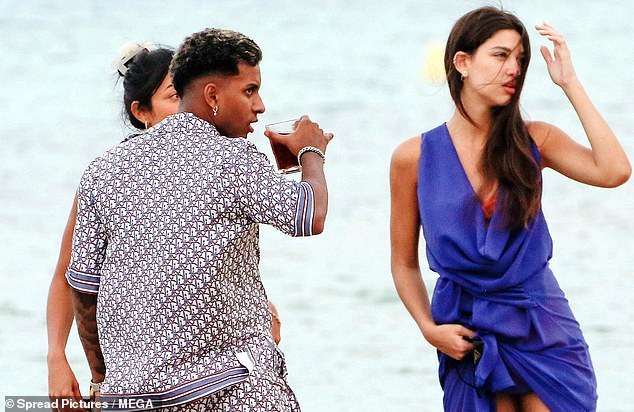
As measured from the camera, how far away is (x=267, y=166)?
123 inches

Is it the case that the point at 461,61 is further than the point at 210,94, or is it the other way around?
the point at 461,61

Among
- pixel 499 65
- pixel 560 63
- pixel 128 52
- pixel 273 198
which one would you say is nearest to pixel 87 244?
pixel 273 198

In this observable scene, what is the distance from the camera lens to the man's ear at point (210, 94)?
3.23 meters

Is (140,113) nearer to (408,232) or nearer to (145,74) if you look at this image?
(145,74)

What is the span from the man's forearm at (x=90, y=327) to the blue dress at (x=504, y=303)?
963 mm

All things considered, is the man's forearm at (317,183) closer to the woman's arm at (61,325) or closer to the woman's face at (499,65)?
the woman's face at (499,65)

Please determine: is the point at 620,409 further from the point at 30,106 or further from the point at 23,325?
the point at 30,106

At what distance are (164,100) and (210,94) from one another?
0.69m

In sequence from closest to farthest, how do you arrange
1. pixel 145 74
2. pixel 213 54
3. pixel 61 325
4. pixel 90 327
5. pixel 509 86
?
pixel 213 54
pixel 509 86
pixel 90 327
pixel 61 325
pixel 145 74

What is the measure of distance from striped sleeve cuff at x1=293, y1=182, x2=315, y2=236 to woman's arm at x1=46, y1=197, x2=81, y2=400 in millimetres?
851

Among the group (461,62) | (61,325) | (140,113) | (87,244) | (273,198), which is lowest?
(61,325)

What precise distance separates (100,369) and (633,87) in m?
13.2

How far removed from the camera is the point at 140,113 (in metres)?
3.92

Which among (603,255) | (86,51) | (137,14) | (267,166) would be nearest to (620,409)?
(603,255)
